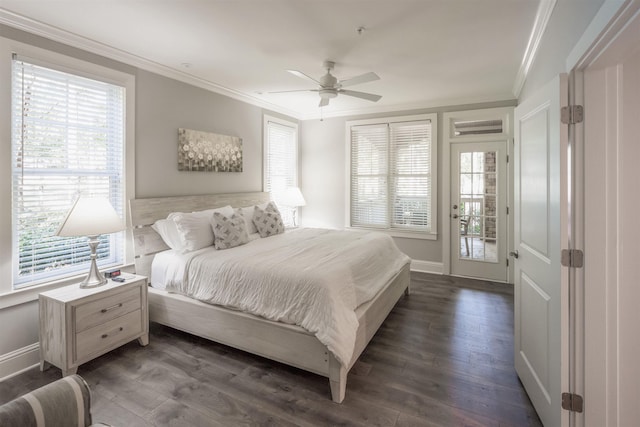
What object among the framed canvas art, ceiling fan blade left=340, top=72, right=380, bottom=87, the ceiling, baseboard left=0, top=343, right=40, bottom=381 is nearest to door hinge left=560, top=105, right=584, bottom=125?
the ceiling

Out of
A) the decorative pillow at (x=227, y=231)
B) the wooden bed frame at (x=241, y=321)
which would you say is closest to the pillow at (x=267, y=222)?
the decorative pillow at (x=227, y=231)

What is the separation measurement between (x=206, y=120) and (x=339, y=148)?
2.47 meters

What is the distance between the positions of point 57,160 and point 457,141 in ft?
16.1

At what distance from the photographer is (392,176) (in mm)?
5344

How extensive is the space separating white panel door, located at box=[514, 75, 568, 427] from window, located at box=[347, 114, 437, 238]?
2731 mm

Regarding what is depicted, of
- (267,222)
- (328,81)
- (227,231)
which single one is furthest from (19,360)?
(328,81)

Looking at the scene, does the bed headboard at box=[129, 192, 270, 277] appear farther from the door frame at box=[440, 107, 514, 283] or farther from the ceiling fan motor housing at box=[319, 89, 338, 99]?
the door frame at box=[440, 107, 514, 283]

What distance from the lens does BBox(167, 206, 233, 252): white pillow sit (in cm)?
314

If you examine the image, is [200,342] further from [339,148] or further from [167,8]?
[339,148]

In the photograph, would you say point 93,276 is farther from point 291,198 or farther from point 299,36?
point 291,198

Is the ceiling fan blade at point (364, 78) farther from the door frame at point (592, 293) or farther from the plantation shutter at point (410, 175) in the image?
the plantation shutter at point (410, 175)

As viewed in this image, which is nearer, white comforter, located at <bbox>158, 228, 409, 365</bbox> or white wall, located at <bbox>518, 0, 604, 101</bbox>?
white wall, located at <bbox>518, 0, 604, 101</bbox>

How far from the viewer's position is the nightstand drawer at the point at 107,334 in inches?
92.2

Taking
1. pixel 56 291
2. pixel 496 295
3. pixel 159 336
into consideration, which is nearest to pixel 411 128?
pixel 496 295
